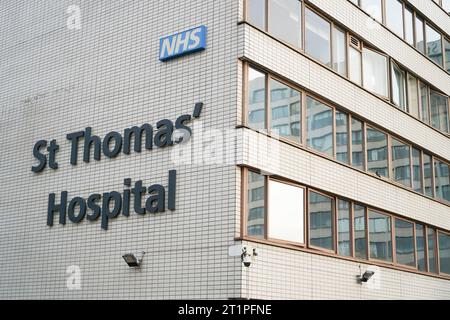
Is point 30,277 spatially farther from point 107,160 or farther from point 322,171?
point 322,171

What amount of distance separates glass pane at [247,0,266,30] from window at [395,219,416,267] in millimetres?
6886

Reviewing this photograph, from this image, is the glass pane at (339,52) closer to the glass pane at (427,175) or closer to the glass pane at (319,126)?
the glass pane at (319,126)

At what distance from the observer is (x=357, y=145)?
18.3 m

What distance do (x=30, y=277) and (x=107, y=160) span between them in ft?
10.7

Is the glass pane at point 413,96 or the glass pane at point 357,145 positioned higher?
the glass pane at point 413,96

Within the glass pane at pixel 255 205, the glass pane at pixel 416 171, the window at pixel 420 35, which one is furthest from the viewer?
the window at pixel 420 35

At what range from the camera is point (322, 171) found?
651 inches

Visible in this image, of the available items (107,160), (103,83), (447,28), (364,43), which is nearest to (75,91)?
(103,83)

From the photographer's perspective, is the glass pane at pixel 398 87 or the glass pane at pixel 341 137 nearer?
the glass pane at pixel 341 137

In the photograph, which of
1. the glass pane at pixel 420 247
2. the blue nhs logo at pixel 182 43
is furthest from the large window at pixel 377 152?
the blue nhs logo at pixel 182 43

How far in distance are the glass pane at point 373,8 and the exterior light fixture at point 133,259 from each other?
30.8 feet

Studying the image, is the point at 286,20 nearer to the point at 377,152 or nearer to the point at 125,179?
the point at 377,152

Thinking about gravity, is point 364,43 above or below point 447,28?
below

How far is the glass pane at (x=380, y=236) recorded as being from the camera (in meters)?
18.1
